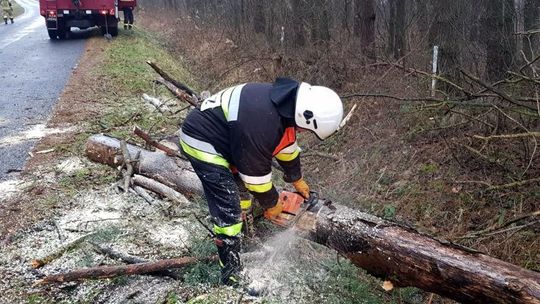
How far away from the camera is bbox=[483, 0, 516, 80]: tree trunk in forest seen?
5.87 m

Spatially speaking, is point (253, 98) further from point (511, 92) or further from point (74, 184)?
point (511, 92)

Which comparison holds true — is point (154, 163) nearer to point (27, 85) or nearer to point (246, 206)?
point (246, 206)

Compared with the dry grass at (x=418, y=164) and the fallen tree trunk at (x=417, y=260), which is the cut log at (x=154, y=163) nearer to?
the fallen tree trunk at (x=417, y=260)

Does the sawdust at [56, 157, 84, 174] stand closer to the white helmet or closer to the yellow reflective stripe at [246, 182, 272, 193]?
the yellow reflective stripe at [246, 182, 272, 193]

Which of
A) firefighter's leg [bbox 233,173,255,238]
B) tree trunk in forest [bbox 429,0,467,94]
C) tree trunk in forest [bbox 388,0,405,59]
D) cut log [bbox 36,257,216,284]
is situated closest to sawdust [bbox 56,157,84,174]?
cut log [bbox 36,257,216,284]

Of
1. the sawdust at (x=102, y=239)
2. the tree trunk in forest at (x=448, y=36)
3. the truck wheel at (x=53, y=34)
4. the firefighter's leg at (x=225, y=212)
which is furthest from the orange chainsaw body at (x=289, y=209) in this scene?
the truck wheel at (x=53, y=34)

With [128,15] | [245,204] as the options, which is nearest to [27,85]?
[245,204]

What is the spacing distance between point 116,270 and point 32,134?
4052 mm

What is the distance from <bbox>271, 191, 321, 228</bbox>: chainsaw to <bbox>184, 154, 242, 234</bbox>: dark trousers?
0.40 meters

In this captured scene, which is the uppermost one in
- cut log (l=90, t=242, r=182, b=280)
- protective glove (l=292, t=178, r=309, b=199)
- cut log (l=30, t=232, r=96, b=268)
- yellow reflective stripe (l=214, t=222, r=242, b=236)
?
protective glove (l=292, t=178, r=309, b=199)

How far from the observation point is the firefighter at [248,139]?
319 centimetres

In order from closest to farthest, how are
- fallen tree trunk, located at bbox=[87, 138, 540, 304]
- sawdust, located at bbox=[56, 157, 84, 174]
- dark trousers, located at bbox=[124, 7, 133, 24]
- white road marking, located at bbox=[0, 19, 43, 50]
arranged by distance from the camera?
fallen tree trunk, located at bbox=[87, 138, 540, 304]
sawdust, located at bbox=[56, 157, 84, 174]
white road marking, located at bbox=[0, 19, 43, 50]
dark trousers, located at bbox=[124, 7, 133, 24]

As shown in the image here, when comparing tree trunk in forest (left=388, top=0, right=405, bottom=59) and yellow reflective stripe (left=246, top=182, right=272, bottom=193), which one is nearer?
yellow reflective stripe (left=246, top=182, right=272, bottom=193)

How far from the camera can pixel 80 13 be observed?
48.9 feet
